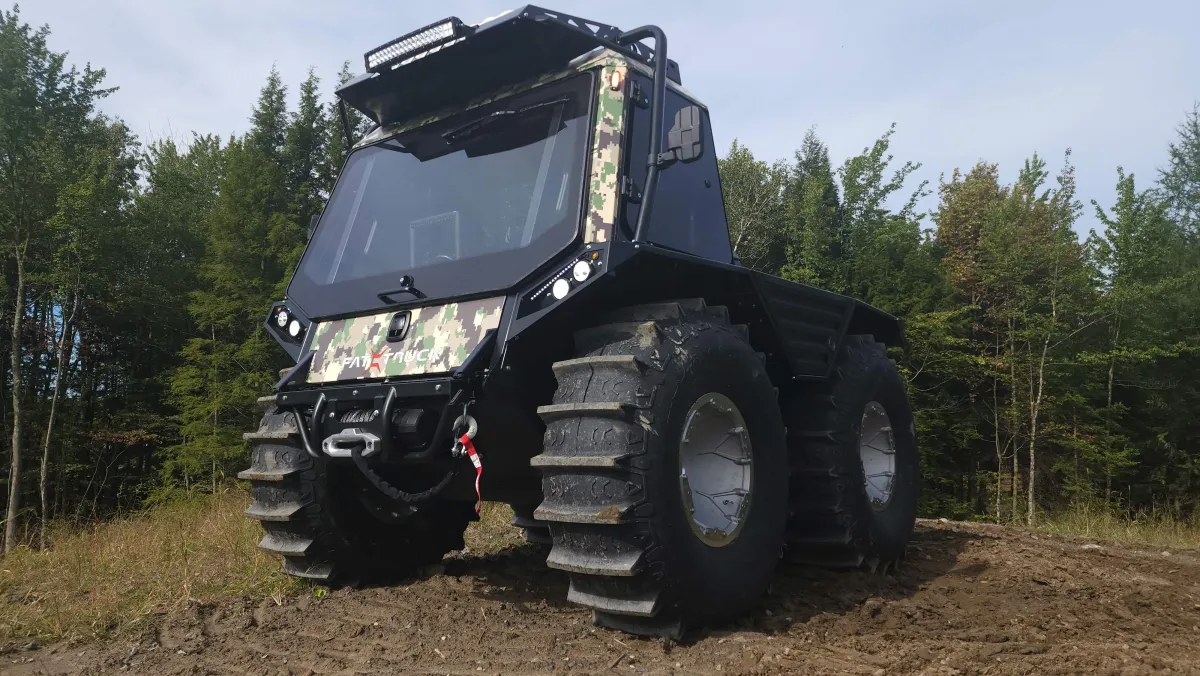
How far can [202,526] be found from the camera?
6.91 metres

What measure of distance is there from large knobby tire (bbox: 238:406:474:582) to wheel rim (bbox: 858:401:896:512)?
118 inches

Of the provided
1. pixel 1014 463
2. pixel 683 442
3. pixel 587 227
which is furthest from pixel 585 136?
pixel 1014 463

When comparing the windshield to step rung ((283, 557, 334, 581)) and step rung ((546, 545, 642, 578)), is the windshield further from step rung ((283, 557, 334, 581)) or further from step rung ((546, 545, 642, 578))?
step rung ((283, 557, 334, 581))

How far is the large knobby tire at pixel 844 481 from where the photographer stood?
427cm

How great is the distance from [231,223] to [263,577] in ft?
57.2

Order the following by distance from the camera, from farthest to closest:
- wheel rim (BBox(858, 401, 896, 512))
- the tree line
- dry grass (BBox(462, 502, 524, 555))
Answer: the tree line → dry grass (BBox(462, 502, 524, 555)) → wheel rim (BBox(858, 401, 896, 512))

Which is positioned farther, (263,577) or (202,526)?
(202,526)

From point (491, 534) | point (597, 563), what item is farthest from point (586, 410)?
point (491, 534)

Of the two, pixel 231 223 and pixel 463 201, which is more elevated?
pixel 231 223

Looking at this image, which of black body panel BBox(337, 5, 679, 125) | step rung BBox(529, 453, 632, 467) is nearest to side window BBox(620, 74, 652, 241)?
black body panel BBox(337, 5, 679, 125)

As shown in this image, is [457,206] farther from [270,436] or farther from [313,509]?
[313,509]

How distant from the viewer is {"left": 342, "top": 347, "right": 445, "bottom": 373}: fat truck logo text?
3270 mm

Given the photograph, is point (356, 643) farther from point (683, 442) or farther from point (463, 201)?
point (463, 201)

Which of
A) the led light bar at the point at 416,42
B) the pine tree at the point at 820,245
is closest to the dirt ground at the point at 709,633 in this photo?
the led light bar at the point at 416,42
